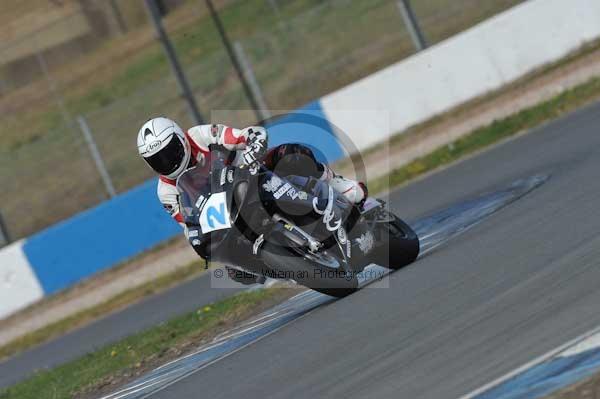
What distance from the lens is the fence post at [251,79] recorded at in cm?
2006

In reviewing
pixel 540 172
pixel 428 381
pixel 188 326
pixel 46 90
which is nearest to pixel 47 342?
pixel 188 326

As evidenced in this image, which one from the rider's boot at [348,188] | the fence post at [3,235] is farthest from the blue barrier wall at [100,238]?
the rider's boot at [348,188]

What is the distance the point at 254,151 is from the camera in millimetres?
8680

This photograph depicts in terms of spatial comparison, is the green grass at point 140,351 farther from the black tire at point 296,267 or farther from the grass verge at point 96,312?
the grass verge at point 96,312

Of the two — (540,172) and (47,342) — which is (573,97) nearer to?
(540,172)

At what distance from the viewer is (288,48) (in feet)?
69.4

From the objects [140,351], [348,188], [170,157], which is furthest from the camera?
[140,351]

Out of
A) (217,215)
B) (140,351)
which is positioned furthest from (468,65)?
(217,215)

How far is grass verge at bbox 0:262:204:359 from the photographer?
16484mm

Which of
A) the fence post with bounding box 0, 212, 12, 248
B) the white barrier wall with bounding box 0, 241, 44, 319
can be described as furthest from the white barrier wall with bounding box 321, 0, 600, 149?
the fence post with bounding box 0, 212, 12, 248

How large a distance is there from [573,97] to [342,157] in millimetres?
4075

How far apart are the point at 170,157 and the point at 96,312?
335 inches

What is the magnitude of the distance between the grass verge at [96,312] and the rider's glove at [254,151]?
782 centimetres

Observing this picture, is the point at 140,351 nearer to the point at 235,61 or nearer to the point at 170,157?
the point at 170,157
